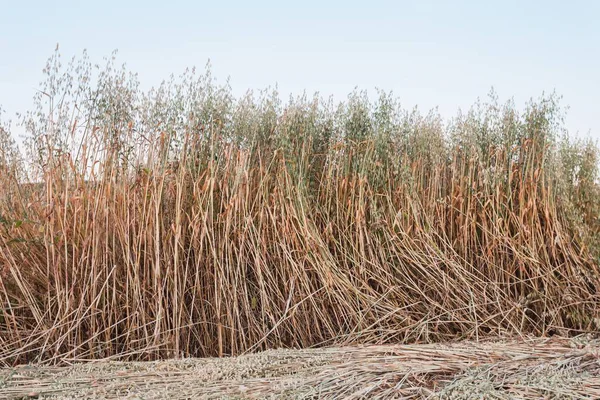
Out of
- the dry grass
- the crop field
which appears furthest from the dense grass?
the dry grass

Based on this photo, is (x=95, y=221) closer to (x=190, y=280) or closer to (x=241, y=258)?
(x=190, y=280)

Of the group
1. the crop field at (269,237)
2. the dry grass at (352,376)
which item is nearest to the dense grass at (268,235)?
the crop field at (269,237)

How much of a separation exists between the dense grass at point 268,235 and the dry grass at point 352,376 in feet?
1.93

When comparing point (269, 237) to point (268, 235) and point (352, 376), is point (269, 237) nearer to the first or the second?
point (268, 235)

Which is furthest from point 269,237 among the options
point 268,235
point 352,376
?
point 352,376

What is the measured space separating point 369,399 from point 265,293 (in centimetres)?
120

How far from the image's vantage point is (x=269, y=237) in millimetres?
2773

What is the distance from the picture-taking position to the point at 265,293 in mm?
2586

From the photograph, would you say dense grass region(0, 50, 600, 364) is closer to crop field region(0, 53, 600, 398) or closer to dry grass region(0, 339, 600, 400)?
crop field region(0, 53, 600, 398)

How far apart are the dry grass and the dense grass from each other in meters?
0.59

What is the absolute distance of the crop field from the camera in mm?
2545

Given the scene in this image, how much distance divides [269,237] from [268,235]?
0.05 metres

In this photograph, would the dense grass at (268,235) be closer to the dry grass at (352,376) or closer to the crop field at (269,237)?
the crop field at (269,237)

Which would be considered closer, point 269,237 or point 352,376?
point 352,376
